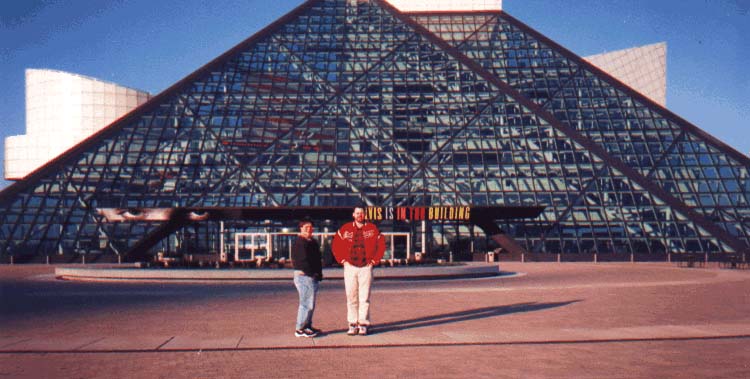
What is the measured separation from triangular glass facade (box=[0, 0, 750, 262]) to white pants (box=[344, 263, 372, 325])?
30.4 meters

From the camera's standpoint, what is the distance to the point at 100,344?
38.9 feet

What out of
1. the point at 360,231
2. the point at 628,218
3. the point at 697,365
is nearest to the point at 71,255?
A: the point at 628,218

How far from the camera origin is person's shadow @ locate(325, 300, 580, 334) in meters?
13.8

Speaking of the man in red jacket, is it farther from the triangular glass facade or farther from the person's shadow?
the triangular glass facade

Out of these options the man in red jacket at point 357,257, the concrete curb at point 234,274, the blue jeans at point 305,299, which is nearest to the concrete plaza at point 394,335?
the blue jeans at point 305,299

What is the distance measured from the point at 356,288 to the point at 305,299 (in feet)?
3.17

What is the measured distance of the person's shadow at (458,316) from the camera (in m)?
13.8

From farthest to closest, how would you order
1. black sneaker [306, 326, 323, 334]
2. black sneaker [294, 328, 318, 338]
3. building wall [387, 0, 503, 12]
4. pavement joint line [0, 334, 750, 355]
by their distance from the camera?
building wall [387, 0, 503, 12] < black sneaker [306, 326, 323, 334] < black sneaker [294, 328, 318, 338] < pavement joint line [0, 334, 750, 355]

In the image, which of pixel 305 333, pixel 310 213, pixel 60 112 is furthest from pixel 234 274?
pixel 60 112

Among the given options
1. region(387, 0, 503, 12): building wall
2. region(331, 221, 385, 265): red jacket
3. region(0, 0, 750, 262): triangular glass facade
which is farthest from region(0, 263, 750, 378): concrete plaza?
region(387, 0, 503, 12): building wall

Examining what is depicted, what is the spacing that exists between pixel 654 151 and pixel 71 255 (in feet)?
127

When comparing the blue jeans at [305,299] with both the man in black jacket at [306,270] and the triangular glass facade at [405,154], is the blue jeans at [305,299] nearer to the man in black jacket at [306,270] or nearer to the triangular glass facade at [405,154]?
the man in black jacket at [306,270]

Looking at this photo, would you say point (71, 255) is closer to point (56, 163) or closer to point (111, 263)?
point (111, 263)

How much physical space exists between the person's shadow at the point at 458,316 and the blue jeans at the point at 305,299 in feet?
2.74
